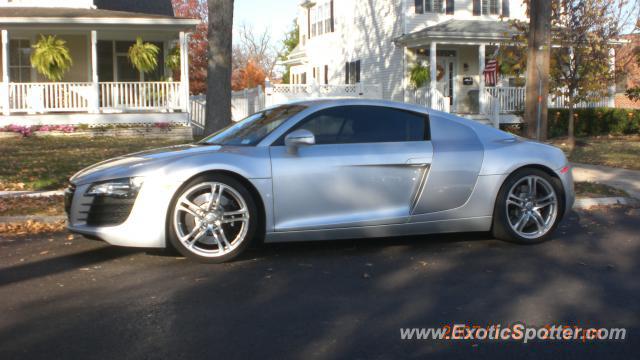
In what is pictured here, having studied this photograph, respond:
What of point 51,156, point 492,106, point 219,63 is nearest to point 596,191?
point 219,63

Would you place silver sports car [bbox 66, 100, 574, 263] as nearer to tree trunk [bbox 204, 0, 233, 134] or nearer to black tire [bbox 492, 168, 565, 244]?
black tire [bbox 492, 168, 565, 244]

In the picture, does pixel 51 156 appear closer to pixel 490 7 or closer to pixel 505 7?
pixel 490 7

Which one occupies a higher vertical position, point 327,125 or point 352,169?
point 327,125

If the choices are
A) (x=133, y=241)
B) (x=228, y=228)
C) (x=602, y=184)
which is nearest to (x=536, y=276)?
(x=228, y=228)

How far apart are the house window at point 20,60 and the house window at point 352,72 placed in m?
13.4

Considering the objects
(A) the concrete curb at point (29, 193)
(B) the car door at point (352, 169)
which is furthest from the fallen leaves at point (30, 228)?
(B) the car door at point (352, 169)

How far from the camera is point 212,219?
20.7 feet

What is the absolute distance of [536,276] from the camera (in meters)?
6.15

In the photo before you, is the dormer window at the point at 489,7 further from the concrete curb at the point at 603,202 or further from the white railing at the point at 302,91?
the concrete curb at the point at 603,202

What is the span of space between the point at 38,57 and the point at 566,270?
66.3 feet

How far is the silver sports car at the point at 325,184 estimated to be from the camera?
624 cm

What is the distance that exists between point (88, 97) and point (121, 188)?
63.9 ft

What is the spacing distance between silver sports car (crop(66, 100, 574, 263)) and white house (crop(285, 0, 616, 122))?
56.1 feet

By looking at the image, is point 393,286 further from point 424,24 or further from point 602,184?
point 424,24
